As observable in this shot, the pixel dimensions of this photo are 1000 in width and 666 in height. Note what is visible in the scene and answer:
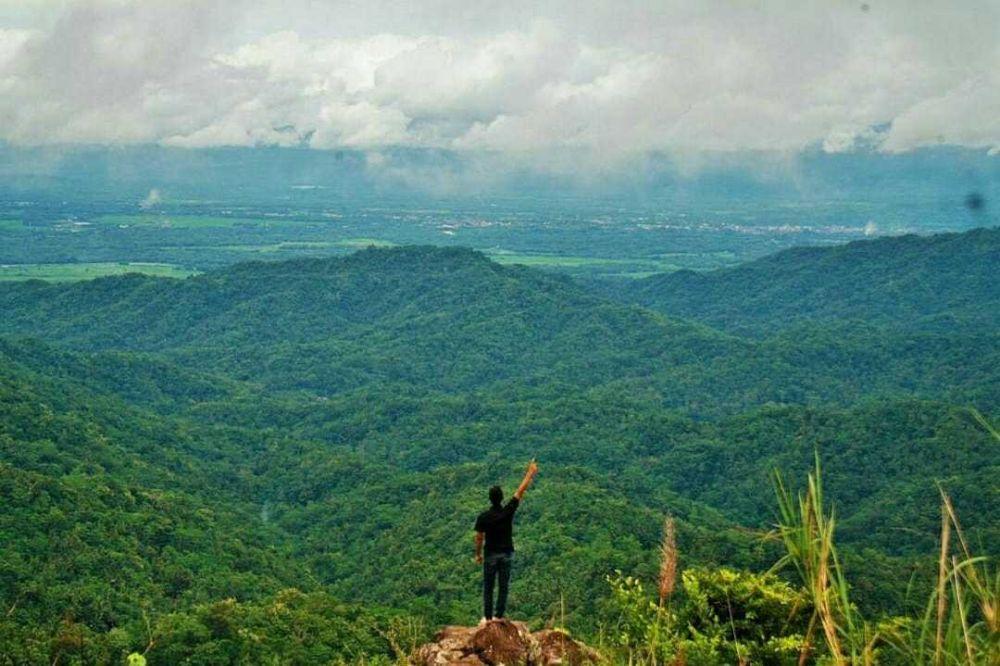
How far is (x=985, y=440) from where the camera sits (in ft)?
217

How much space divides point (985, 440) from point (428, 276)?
96786mm

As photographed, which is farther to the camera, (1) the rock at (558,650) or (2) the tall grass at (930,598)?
(1) the rock at (558,650)

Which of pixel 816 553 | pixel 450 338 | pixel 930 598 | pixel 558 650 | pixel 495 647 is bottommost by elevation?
pixel 450 338

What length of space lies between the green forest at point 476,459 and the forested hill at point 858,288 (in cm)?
83

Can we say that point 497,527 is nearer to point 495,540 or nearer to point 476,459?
point 495,540

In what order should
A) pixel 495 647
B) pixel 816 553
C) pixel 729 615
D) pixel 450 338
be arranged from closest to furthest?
pixel 816 553
pixel 495 647
pixel 729 615
pixel 450 338

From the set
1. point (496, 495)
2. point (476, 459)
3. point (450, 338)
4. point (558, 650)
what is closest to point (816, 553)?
point (558, 650)

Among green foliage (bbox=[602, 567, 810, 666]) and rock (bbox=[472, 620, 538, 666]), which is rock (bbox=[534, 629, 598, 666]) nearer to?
rock (bbox=[472, 620, 538, 666])

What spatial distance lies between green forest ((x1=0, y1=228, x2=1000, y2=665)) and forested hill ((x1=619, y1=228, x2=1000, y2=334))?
834mm

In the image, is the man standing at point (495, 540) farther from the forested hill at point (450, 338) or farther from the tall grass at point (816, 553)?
the forested hill at point (450, 338)

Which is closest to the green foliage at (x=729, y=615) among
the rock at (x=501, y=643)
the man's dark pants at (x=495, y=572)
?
the rock at (x=501, y=643)

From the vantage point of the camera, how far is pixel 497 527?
14.5m

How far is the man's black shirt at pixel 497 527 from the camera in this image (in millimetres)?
14344

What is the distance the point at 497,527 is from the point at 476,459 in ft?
212
